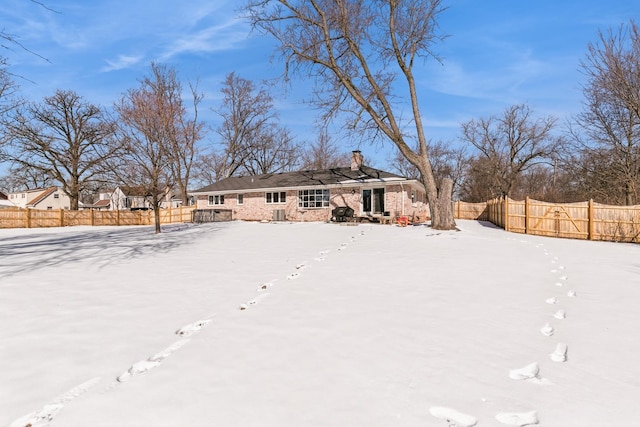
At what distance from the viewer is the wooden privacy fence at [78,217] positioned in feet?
75.5

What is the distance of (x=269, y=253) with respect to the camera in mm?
8742

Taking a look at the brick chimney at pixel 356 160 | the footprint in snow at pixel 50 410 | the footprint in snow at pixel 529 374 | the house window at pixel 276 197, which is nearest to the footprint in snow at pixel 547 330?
the footprint in snow at pixel 529 374

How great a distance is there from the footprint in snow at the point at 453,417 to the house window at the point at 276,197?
21.5m

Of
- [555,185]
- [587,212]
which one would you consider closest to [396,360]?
[587,212]

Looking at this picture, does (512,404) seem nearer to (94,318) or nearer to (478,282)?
(478,282)

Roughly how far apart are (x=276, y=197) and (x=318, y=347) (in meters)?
21.0

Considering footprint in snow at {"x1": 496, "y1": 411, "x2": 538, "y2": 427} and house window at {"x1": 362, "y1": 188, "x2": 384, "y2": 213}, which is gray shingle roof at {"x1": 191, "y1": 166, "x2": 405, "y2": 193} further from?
footprint in snow at {"x1": 496, "y1": 411, "x2": 538, "y2": 427}

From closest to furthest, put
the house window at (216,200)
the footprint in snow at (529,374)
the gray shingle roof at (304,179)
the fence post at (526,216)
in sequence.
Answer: the footprint in snow at (529,374) < the fence post at (526,216) < the gray shingle roof at (304,179) < the house window at (216,200)

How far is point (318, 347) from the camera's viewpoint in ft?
10.0

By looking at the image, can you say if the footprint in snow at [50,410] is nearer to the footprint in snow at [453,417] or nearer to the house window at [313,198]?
the footprint in snow at [453,417]

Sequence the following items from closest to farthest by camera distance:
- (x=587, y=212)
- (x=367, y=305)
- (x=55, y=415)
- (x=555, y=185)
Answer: (x=55, y=415)
(x=367, y=305)
(x=587, y=212)
(x=555, y=185)

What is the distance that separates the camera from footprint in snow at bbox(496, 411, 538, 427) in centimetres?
202

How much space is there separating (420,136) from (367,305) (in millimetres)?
12243

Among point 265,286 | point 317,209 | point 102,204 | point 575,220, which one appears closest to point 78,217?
point 317,209
